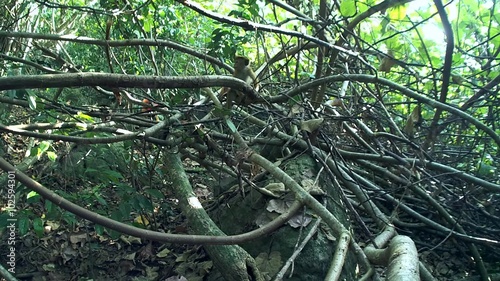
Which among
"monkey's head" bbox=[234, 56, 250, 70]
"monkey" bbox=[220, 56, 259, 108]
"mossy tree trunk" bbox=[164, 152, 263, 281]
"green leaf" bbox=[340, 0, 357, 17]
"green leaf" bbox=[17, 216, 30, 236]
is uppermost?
"green leaf" bbox=[340, 0, 357, 17]

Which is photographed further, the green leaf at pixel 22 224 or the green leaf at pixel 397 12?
the green leaf at pixel 397 12

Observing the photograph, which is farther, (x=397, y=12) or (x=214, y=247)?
(x=397, y=12)

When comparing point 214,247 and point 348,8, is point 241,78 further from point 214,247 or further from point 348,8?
point 214,247

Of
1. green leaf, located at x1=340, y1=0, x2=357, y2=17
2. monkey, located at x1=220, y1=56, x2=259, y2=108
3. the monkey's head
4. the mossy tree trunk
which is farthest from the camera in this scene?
green leaf, located at x1=340, y1=0, x2=357, y2=17

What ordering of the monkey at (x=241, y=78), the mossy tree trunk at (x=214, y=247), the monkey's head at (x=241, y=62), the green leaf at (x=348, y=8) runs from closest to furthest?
the mossy tree trunk at (x=214, y=247)
the monkey at (x=241, y=78)
the monkey's head at (x=241, y=62)
the green leaf at (x=348, y=8)

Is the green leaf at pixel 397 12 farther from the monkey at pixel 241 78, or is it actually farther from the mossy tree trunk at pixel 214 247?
the mossy tree trunk at pixel 214 247

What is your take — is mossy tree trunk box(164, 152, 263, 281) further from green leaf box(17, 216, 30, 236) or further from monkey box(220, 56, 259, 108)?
green leaf box(17, 216, 30, 236)

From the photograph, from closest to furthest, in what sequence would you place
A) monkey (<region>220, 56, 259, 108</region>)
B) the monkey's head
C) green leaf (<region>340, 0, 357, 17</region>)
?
1. monkey (<region>220, 56, 259, 108</region>)
2. the monkey's head
3. green leaf (<region>340, 0, 357, 17</region>)

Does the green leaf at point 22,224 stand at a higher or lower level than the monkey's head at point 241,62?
lower

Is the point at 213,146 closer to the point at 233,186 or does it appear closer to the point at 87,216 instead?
the point at 233,186

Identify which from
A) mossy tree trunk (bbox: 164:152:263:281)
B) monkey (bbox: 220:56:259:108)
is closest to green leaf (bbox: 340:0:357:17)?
monkey (bbox: 220:56:259:108)

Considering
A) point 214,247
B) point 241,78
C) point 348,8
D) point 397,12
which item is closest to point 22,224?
point 214,247

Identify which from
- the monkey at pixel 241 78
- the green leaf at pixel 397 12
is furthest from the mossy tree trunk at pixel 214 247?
the green leaf at pixel 397 12

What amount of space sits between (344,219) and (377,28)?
5.49ft
